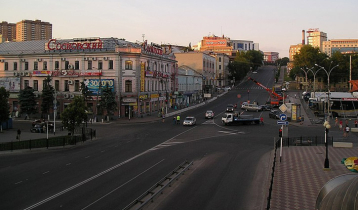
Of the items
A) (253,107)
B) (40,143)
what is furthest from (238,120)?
(40,143)

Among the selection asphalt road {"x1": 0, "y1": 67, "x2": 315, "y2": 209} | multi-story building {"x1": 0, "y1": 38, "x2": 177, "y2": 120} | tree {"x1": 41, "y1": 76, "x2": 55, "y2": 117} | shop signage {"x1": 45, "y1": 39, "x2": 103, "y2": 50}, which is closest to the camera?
asphalt road {"x1": 0, "y1": 67, "x2": 315, "y2": 209}

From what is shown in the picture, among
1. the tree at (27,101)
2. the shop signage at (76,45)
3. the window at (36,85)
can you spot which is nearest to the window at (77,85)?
the shop signage at (76,45)

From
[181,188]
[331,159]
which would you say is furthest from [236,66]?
[181,188]

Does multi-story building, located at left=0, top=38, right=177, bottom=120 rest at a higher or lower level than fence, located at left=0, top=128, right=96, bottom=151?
higher

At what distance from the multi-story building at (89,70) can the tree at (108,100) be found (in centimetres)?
240

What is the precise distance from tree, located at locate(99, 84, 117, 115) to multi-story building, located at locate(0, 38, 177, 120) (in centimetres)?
240

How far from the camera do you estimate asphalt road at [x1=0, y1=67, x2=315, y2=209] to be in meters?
17.3

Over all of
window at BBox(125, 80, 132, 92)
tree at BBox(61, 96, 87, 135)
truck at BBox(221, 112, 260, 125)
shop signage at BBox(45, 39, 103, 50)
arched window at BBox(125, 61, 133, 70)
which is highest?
shop signage at BBox(45, 39, 103, 50)

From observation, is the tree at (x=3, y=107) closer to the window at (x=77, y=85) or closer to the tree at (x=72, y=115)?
the tree at (x=72, y=115)

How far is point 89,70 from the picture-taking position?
63969 millimetres

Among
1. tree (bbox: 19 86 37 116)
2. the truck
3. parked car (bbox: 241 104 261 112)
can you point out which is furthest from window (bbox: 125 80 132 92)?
parked car (bbox: 241 104 261 112)

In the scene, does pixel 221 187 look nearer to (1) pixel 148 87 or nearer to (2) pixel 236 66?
(1) pixel 148 87

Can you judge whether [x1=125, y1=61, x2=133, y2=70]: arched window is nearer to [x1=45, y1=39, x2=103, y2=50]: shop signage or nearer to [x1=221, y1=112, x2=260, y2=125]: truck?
[x1=45, y1=39, x2=103, y2=50]: shop signage

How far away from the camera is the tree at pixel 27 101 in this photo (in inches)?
2437
